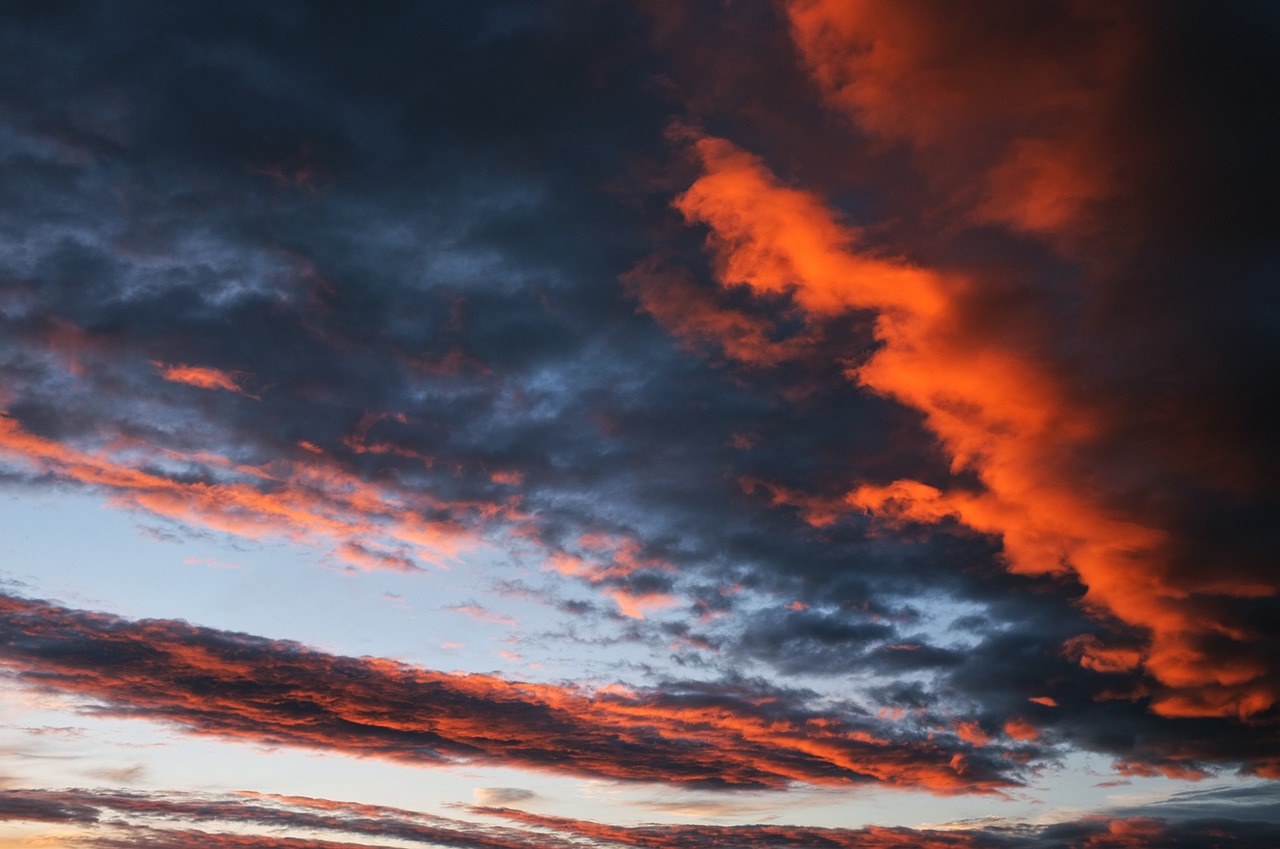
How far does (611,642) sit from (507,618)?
11.8 m

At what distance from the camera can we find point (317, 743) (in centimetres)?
11506

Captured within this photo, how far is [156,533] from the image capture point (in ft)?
232

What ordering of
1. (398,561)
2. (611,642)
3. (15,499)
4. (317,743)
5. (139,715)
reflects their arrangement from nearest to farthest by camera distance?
(15,499), (398,561), (611,642), (139,715), (317,743)

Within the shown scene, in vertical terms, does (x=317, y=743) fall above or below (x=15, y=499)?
below

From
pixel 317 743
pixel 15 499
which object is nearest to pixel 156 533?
pixel 15 499

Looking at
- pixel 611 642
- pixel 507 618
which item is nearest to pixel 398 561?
pixel 507 618

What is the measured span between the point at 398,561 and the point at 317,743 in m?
51.4

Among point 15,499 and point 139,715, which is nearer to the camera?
point 15,499

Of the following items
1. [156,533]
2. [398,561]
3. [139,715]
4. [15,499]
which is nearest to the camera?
[15,499]

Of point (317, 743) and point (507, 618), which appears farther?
point (317, 743)

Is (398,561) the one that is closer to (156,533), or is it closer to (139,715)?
(156,533)

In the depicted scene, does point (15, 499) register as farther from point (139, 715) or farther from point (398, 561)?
point (139, 715)

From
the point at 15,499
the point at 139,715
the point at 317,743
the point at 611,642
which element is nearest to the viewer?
the point at 15,499

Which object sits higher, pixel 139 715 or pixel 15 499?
pixel 15 499
